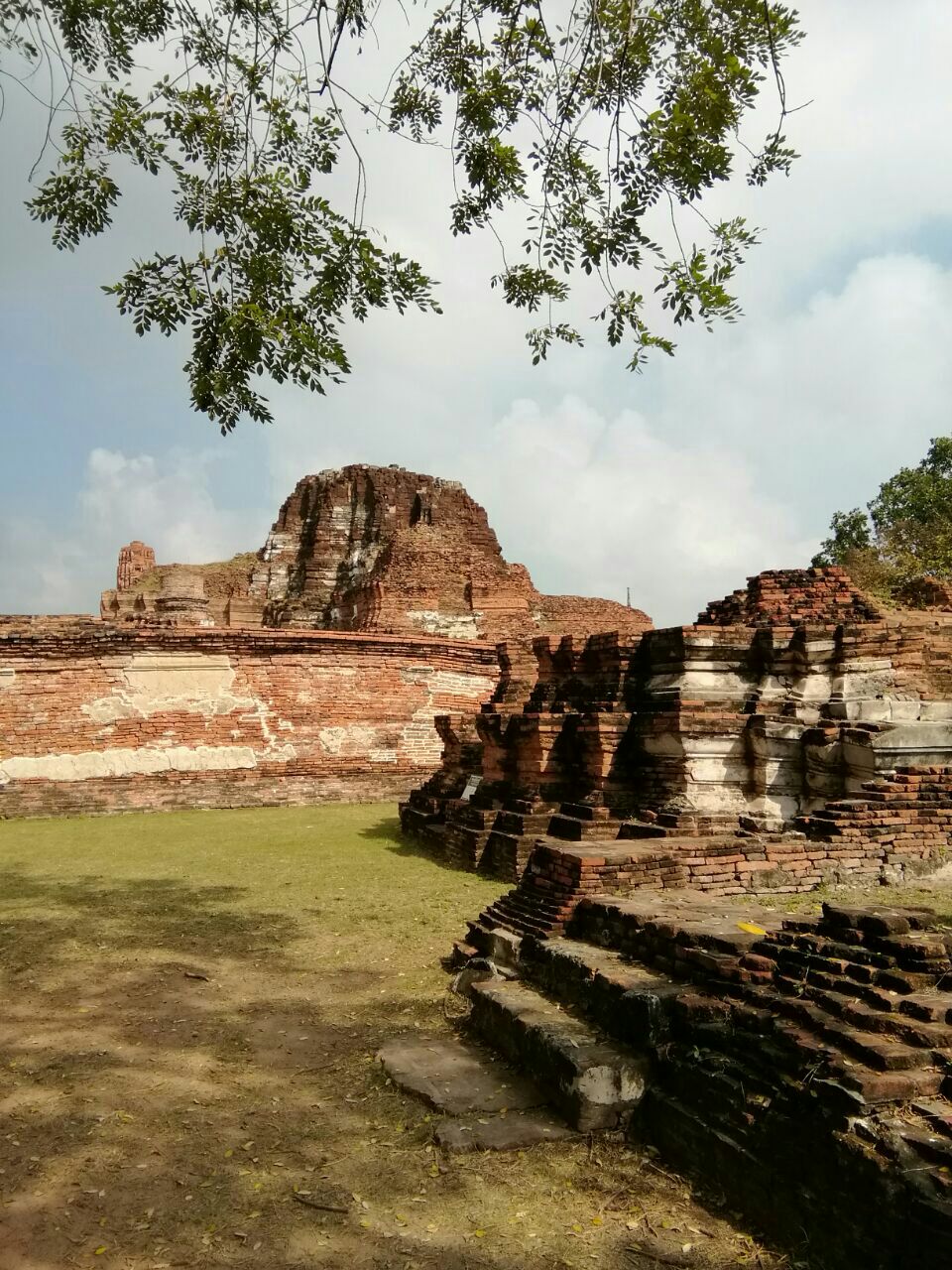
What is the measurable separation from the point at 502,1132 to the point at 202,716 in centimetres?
1057

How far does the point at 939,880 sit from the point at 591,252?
508 cm

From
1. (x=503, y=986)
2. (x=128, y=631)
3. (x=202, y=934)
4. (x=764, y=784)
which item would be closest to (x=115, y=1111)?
(x=503, y=986)

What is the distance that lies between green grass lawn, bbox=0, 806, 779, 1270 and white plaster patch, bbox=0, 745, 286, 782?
579 cm

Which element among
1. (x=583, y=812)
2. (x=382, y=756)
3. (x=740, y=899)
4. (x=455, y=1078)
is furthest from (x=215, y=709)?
(x=455, y=1078)

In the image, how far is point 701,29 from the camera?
492 cm

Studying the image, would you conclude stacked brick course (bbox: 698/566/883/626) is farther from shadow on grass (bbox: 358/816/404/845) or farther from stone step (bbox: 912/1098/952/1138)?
stone step (bbox: 912/1098/952/1138)

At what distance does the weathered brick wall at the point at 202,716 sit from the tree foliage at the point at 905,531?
444 inches

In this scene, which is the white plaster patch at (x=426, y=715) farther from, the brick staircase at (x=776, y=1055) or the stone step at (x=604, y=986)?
the brick staircase at (x=776, y=1055)

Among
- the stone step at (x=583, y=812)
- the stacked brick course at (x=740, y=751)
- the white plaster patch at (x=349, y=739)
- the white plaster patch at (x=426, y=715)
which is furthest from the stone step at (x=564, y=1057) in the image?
the white plaster patch at (x=426, y=715)

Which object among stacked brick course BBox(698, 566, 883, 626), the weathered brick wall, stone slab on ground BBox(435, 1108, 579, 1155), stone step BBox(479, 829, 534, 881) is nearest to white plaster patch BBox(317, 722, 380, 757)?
the weathered brick wall

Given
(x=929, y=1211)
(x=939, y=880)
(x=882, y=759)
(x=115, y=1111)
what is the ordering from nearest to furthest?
(x=929, y=1211)
(x=115, y=1111)
(x=939, y=880)
(x=882, y=759)

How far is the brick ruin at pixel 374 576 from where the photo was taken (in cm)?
2347

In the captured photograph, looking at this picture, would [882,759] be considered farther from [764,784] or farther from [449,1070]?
[449,1070]

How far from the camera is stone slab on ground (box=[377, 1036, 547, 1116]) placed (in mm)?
3697
